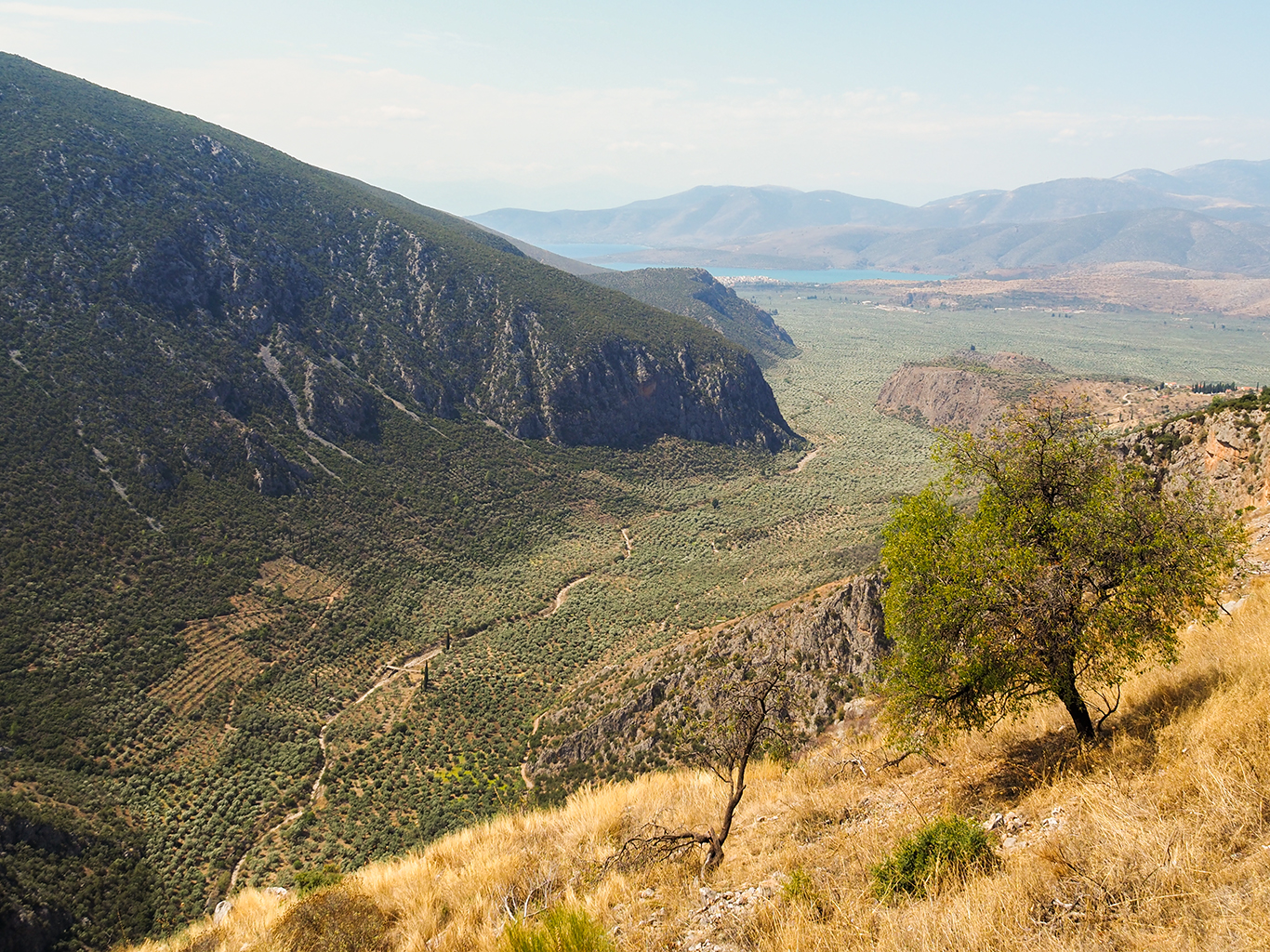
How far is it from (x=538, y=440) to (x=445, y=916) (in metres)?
88.3

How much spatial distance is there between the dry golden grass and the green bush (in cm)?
23

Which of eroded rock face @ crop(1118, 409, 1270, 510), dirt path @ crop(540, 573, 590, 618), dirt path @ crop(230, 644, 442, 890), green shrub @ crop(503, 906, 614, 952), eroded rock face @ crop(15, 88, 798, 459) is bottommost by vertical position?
dirt path @ crop(230, 644, 442, 890)

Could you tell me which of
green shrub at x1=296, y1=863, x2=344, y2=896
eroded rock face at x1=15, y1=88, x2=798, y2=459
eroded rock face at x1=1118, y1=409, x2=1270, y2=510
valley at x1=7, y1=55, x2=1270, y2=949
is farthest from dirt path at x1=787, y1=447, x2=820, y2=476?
green shrub at x1=296, y1=863, x2=344, y2=896

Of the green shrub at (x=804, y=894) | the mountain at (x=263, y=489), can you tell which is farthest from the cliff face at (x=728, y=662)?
the green shrub at (x=804, y=894)

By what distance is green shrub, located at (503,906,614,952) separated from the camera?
6.50m

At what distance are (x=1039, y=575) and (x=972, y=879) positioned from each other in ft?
17.9

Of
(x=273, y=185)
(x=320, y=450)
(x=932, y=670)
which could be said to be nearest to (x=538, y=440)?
(x=320, y=450)

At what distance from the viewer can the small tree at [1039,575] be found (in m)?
10.1

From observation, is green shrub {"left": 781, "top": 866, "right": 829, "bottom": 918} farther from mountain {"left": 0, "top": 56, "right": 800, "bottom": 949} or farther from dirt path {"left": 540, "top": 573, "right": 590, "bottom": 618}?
dirt path {"left": 540, "top": 573, "right": 590, "bottom": 618}

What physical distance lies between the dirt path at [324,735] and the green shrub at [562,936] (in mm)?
32154

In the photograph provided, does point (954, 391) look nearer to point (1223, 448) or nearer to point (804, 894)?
point (1223, 448)

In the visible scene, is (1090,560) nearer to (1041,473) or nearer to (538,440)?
(1041,473)

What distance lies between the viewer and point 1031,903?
6.11 meters

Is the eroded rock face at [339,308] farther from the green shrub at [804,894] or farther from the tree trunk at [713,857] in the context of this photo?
the green shrub at [804,894]
